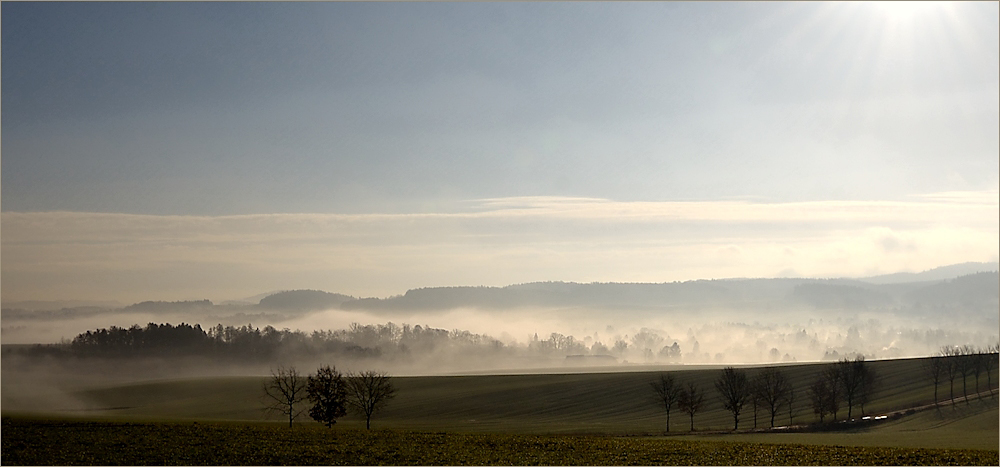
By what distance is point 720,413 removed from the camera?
104 metres

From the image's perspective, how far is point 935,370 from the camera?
103 meters

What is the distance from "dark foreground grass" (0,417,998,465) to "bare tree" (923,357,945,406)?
59775mm

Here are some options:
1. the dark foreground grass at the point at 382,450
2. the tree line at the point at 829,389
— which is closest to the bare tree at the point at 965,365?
the tree line at the point at 829,389

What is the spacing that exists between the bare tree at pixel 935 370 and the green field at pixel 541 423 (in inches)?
54.5

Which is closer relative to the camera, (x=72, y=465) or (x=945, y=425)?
(x=72, y=465)

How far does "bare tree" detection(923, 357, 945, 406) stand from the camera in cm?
10162

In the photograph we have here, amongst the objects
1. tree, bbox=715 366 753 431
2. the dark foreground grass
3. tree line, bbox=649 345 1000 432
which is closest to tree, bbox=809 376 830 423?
tree line, bbox=649 345 1000 432

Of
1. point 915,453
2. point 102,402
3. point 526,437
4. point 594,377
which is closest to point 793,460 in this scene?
point 915,453

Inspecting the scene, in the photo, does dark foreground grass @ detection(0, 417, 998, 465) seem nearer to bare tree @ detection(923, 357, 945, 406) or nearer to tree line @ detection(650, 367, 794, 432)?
tree line @ detection(650, 367, 794, 432)

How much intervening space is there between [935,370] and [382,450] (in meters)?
86.6

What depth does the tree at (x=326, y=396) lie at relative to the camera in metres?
81.2

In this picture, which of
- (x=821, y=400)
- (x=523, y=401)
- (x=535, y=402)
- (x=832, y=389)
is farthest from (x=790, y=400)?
(x=523, y=401)

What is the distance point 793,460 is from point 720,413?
61693mm

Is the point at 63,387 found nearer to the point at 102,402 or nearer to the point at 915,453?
the point at 102,402
